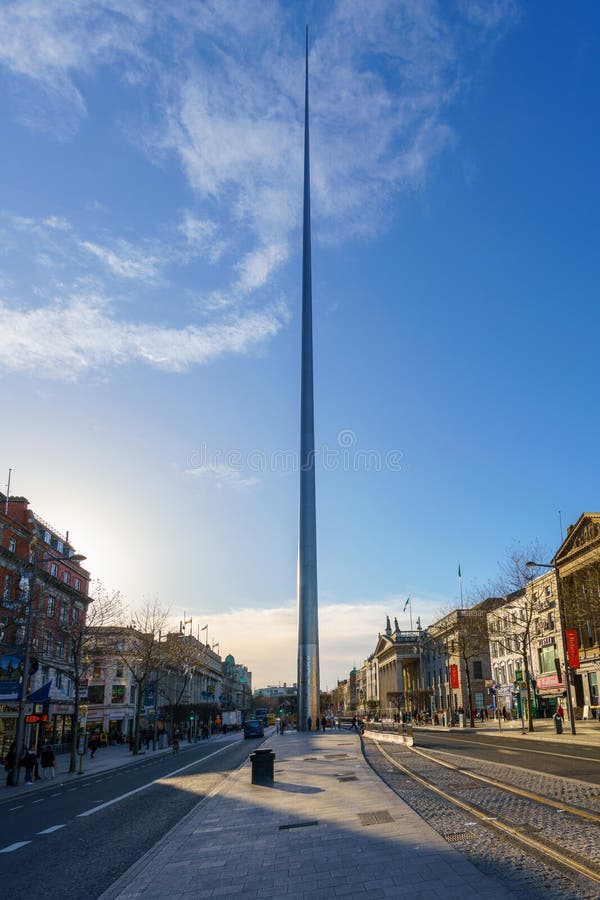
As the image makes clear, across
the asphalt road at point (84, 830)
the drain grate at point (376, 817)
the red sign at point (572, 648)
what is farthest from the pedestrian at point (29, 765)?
the red sign at point (572, 648)

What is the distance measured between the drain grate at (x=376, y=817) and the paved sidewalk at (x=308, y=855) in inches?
0.9

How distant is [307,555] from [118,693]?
163 feet

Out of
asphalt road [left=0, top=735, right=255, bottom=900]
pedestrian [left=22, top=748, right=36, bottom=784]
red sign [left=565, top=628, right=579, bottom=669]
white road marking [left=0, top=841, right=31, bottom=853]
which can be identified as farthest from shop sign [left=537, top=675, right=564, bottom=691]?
white road marking [left=0, top=841, right=31, bottom=853]

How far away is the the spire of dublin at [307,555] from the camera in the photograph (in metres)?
53.2

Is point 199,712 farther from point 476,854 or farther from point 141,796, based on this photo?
point 476,854

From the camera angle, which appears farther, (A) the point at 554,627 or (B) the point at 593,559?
(A) the point at 554,627

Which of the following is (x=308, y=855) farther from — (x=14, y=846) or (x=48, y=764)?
(x=48, y=764)

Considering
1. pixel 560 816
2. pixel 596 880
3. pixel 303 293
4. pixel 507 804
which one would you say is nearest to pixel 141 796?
pixel 507 804

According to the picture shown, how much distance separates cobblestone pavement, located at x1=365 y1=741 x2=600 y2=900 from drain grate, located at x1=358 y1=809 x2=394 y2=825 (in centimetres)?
75

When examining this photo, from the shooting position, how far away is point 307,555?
Result: 5506 centimetres

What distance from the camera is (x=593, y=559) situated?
61.2 metres

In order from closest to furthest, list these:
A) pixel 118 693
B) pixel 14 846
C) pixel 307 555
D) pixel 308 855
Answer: pixel 308 855 < pixel 14 846 < pixel 307 555 < pixel 118 693

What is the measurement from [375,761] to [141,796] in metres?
9.84

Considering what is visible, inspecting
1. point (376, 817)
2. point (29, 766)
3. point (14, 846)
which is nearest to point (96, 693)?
point (29, 766)
